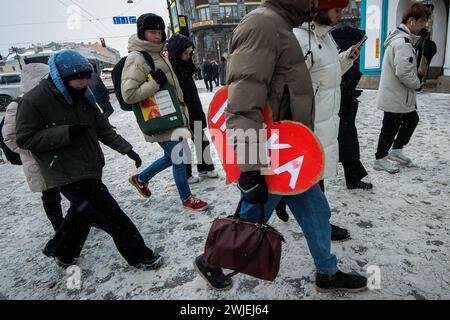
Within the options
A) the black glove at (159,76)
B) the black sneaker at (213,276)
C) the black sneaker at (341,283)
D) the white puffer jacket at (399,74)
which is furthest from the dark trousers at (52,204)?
the white puffer jacket at (399,74)

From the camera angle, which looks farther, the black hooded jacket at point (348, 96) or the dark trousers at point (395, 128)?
the dark trousers at point (395, 128)

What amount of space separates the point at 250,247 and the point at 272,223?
1.31m

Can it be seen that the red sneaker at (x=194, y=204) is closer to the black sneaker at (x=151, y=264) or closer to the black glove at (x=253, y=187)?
the black sneaker at (x=151, y=264)

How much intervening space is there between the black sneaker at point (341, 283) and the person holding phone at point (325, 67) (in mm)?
669

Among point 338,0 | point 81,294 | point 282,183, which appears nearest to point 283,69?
point 282,183

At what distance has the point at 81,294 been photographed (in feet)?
7.10

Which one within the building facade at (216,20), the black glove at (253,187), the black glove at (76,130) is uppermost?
the building facade at (216,20)

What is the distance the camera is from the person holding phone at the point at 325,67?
72.4 inches

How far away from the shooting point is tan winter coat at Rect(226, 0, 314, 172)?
1356 mm

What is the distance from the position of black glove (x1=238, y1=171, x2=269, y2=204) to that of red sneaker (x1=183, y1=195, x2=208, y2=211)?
1.76 meters

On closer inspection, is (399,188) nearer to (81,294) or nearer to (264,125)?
(264,125)

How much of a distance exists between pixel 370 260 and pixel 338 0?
6.00ft

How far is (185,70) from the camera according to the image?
138 inches

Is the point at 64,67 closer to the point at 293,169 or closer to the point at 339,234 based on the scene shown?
the point at 293,169
